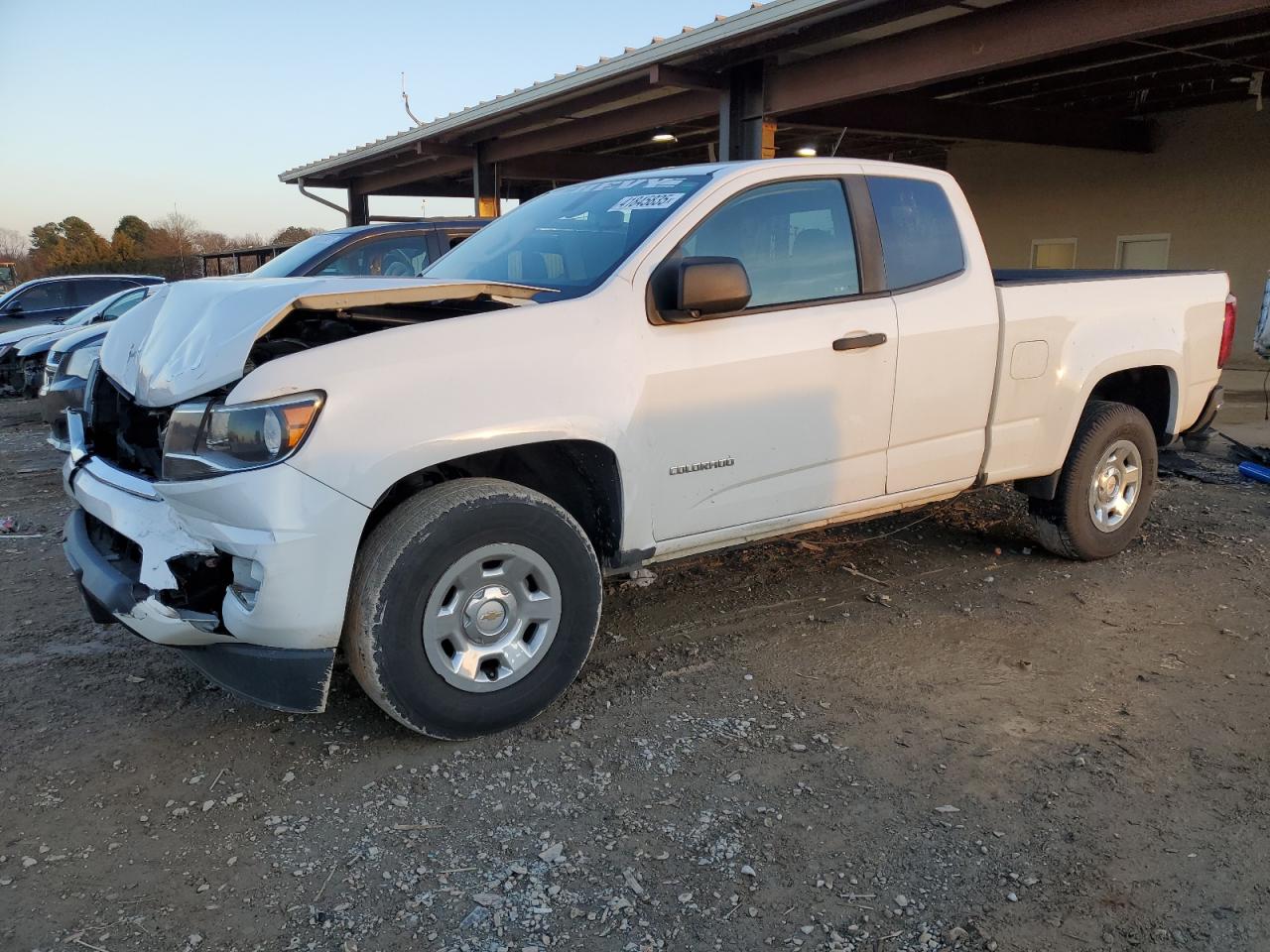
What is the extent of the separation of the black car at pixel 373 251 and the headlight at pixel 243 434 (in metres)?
4.70

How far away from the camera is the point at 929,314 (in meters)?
4.38

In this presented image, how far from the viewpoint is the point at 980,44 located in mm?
8625

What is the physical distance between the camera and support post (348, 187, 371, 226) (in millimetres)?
21922

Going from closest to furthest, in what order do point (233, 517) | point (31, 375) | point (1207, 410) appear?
point (233, 517) < point (1207, 410) < point (31, 375)

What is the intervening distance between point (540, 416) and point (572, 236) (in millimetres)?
1139

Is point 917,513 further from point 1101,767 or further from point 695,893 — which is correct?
point 695,893

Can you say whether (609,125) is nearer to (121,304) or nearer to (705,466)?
(121,304)

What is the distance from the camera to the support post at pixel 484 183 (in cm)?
1659

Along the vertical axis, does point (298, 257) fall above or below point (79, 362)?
above

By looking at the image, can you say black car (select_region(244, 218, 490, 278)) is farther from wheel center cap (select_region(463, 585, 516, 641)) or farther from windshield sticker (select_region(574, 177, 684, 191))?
wheel center cap (select_region(463, 585, 516, 641))

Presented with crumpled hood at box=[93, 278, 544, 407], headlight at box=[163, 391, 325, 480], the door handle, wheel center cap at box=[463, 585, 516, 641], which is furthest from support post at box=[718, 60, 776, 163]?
headlight at box=[163, 391, 325, 480]

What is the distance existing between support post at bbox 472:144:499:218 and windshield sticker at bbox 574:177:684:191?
12505 mm

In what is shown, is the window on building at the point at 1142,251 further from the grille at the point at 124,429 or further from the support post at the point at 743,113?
the grille at the point at 124,429

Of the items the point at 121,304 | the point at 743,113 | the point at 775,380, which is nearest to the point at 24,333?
the point at 121,304
